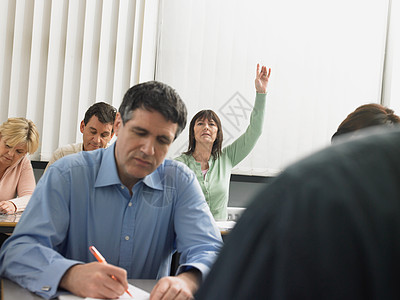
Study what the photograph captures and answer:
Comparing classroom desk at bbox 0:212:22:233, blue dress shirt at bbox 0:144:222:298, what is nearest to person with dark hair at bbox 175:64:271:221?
classroom desk at bbox 0:212:22:233

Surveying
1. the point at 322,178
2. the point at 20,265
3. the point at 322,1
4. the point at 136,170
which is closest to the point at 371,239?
the point at 322,178

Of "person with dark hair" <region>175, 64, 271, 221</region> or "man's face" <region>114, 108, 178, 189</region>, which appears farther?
"person with dark hair" <region>175, 64, 271, 221</region>

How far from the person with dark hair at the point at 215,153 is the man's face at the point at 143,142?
169 cm

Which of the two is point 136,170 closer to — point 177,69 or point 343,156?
point 343,156

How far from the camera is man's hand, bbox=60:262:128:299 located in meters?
1.18

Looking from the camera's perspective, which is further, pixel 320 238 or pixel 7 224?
pixel 7 224

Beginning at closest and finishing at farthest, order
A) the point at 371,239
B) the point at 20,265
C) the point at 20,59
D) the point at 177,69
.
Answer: the point at 371,239, the point at 20,265, the point at 20,59, the point at 177,69

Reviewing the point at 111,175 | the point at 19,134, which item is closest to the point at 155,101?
the point at 111,175

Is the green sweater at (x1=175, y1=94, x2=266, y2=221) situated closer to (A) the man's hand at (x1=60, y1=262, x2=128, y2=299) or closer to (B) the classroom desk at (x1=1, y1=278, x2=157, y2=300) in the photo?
(B) the classroom desk at (x1=1, y1=278, x2=157, y2=300)

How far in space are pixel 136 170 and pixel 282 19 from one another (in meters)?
3.44

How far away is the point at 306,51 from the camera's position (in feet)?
15.1

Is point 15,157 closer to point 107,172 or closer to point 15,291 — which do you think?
point 107,172

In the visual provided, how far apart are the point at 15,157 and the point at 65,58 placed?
4.30 ft

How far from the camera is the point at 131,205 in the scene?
5.12 ft
